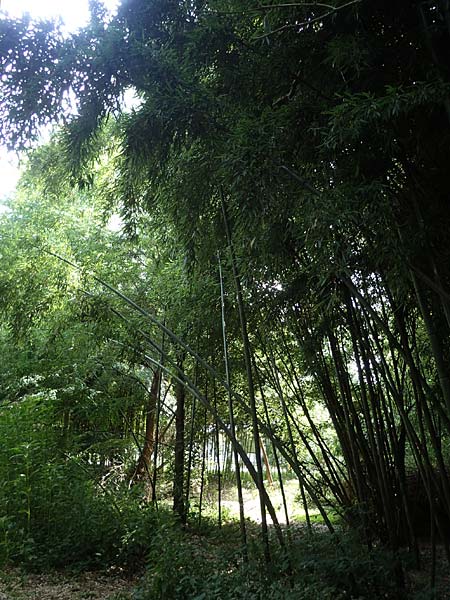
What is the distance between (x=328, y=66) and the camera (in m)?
2.04

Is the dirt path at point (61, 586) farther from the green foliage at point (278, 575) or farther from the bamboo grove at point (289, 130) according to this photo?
the bamboo grove at point (289, 130)

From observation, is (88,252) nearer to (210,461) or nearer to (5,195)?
(5,195)

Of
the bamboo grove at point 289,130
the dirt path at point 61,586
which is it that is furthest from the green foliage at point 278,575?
the dirt path at point 61,586

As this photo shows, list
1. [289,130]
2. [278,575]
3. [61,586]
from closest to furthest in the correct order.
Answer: [289,130]
[278,575]
[61,586]

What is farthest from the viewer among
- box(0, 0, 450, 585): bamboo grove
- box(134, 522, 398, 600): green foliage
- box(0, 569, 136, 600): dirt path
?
box(0, 569, 136, 600): dirt path

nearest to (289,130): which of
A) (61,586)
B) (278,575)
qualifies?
(278,575)

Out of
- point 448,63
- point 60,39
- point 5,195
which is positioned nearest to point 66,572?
point 60,39

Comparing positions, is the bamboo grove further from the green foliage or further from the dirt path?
the dirt path

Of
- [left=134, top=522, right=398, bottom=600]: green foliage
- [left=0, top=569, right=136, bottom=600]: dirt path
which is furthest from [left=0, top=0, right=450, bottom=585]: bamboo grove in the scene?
[left=0, top=569, right=136, bottom=600]: dirt path

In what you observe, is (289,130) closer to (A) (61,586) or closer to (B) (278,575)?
(B) (278,575)

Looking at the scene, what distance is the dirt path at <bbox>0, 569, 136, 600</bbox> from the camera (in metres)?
2.80

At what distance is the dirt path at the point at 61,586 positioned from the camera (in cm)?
280

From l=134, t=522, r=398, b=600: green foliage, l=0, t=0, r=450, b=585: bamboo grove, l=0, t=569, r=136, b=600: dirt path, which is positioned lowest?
l=0, t=569, r=136, b=600: dirt path

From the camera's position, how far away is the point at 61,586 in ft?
10.0
